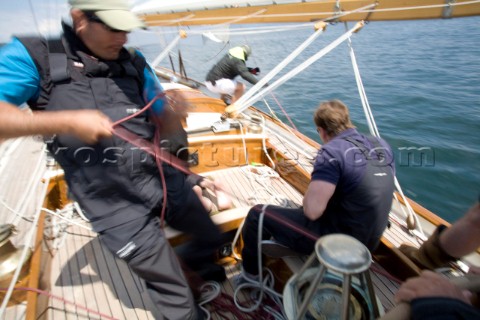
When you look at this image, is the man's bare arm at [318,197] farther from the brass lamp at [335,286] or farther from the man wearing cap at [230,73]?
the man wearing cap at [230,73]

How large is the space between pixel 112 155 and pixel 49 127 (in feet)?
1.00

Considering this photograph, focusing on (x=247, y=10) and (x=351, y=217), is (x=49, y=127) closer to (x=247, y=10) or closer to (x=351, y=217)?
(x=351, y=217)

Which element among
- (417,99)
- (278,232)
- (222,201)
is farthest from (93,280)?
(417,99)

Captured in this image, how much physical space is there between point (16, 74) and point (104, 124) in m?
0.35

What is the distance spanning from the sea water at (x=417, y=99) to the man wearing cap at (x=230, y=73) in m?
0.53

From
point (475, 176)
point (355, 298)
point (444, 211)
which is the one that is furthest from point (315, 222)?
point (475, 176)

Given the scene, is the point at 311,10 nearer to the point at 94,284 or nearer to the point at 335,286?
the point at 335,286

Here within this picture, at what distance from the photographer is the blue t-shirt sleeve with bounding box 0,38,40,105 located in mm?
944

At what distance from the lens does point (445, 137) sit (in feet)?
15.9

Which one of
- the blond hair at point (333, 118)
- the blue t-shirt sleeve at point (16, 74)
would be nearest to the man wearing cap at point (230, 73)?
the blond hair at point (333, 118)

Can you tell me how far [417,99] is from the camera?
6406 millimetres

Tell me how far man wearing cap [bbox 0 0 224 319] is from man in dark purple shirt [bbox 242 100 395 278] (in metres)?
0.66

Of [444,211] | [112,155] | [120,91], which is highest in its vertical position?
[120,91]

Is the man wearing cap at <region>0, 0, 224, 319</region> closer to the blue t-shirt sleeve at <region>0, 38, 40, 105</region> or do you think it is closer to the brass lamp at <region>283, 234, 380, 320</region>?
the blue t-shirt sleeve at <region>0, 38, 40, 105</region>
